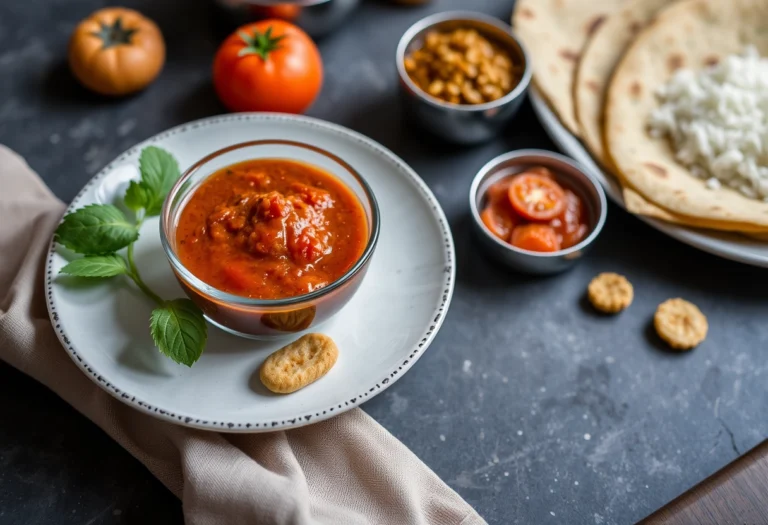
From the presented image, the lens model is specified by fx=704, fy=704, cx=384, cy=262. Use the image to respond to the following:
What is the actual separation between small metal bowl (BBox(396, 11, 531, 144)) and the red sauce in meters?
0.31

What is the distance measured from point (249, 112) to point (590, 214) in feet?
4.94

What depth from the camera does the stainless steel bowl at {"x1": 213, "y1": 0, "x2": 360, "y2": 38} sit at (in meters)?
3.26

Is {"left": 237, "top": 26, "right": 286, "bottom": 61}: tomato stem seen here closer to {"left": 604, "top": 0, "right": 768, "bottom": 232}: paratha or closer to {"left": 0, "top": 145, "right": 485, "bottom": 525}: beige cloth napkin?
{"left": 0, "top": 145, "right": 485, "bottom": 525}: beige cloth napkin

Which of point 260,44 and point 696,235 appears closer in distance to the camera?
point 696,235

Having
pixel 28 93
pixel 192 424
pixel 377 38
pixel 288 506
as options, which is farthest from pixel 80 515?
pixel 377 38

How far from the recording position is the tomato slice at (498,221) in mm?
2730

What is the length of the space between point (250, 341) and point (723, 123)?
2086 mm

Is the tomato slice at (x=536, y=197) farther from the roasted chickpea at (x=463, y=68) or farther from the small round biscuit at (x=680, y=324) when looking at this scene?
the small round biscuit at (x=680, y=324)

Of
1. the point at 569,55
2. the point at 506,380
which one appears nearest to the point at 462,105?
the point at 569,55

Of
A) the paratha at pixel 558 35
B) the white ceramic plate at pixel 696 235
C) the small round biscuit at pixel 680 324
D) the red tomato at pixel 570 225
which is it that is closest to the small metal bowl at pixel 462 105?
the paratha at pixel 558 35

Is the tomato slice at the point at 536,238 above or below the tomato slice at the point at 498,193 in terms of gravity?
below

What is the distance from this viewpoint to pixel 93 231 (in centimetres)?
232

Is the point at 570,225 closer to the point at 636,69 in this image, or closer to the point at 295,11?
the point at 636,69

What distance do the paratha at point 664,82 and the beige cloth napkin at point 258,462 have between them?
145 cm
